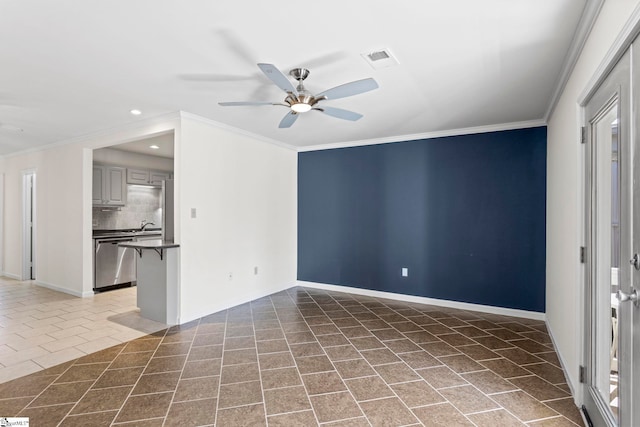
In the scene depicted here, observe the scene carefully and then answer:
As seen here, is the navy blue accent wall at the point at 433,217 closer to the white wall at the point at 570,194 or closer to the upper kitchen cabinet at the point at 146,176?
the white wall at the point at 570,194

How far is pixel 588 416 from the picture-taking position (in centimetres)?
206

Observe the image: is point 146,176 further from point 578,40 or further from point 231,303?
point 578,40

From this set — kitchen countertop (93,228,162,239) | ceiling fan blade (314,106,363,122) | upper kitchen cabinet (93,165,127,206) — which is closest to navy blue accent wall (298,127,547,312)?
ceiling fan blade (314,106,363,122)

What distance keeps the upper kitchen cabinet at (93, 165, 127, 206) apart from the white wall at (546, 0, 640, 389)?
22.4ft

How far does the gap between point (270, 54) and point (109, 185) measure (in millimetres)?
5132

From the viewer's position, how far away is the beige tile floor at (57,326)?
9.53 ft

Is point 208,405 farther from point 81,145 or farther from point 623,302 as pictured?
point 81,145

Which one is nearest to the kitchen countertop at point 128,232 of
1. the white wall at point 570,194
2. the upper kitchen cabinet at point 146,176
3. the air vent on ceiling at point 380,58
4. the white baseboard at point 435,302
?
the upper kitchen cabinet at point 146,176

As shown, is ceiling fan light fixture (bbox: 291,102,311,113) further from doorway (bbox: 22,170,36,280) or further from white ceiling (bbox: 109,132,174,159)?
doorway (bbox: 22,170,36,280)

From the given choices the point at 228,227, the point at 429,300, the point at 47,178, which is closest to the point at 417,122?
the point at 429,300

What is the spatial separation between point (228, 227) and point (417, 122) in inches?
112

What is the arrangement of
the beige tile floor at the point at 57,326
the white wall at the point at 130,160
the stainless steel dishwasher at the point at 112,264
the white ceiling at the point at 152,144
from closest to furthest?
the beige tile floor at the point at 57,326 → the white ceiling at the point at 152,144 → the stainless steel dishwasher at the point at 112,264 → the white wall at the point at 130,160

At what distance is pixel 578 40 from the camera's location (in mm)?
2127

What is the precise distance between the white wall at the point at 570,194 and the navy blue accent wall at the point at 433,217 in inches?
24.8
